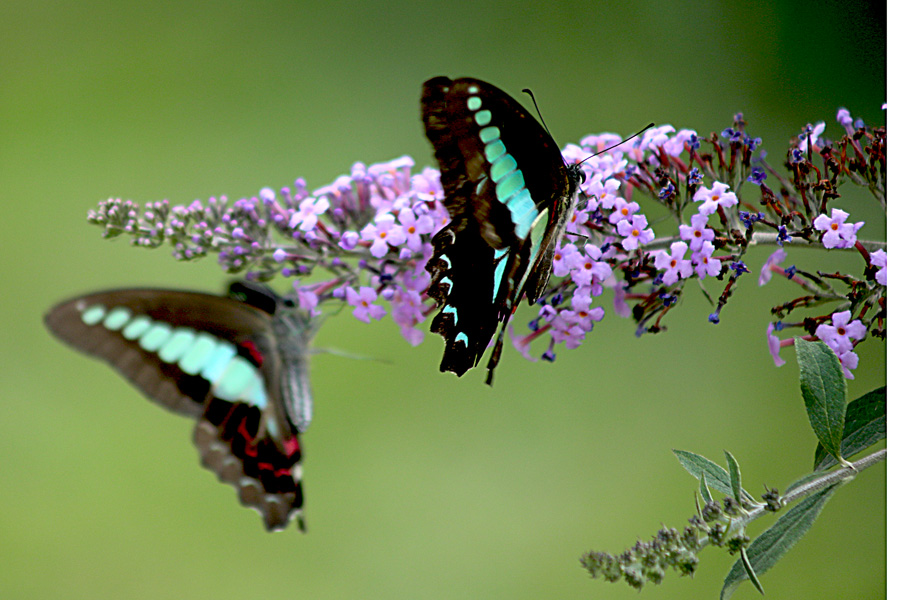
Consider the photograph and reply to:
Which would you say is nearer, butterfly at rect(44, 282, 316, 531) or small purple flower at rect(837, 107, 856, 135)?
small purple flower at rect(837, 107, 856, 135)

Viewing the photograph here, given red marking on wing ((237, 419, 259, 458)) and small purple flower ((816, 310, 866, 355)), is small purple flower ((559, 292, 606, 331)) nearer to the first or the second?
small purple flower ((816, 310, 866, 355))

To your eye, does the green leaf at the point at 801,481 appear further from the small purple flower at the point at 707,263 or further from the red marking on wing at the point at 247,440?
the red marking on wing at the point at 247,440

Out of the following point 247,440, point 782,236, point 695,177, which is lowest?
point 782,236

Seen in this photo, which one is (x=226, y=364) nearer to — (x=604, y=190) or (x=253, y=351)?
(x=253, y=351)

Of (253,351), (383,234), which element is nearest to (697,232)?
(383,234)

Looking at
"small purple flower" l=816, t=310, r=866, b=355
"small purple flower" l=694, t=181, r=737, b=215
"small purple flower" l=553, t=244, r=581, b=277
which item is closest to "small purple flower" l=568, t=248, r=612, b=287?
"small purple flower" l=553, t=244, r=581, b=277

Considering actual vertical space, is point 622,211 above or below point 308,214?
below
